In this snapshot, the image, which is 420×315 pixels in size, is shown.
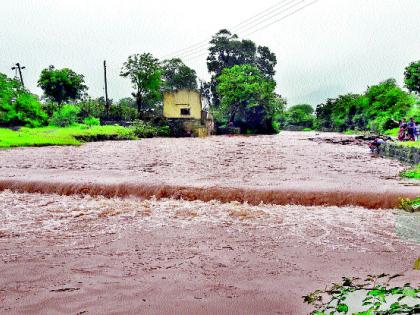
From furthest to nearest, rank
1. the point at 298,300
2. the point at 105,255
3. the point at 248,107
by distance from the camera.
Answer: the point at 248,107 → the point at 105,255 → the point at 298,300

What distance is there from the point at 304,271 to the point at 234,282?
101 cm

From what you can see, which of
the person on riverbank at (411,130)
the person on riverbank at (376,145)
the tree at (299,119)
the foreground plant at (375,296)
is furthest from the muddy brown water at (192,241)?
the tree at (299,119)

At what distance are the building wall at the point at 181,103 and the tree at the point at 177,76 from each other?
14.1 m

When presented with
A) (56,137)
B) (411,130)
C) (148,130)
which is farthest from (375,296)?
(148,130)

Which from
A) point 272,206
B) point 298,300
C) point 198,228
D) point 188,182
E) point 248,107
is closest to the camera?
point 298,300

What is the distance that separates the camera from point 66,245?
580 centimetres

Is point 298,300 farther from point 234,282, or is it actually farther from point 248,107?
point 248,107

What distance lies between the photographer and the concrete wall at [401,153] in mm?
14977

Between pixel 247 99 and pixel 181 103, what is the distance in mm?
8651

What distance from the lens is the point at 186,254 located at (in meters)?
5.52

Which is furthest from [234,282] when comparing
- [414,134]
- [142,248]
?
[414,134]

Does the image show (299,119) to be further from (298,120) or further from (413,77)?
(413,77)

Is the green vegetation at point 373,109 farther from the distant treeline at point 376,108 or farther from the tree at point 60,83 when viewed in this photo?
the tree at point 60,83

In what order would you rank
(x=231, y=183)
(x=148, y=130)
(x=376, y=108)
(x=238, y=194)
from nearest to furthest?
1. (x=238, y=194)
2. (x=231, y=183)
3. (x=148, y=130)
4. (x=376, y=108)
